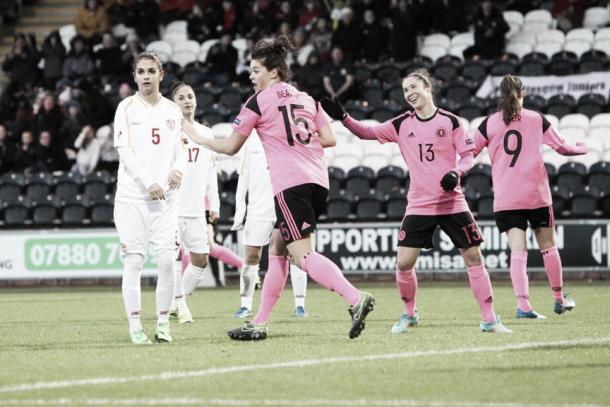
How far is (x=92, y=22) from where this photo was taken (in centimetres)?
2642

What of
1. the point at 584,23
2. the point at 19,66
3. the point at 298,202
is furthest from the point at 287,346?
the point at 19,66

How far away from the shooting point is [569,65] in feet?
71.1

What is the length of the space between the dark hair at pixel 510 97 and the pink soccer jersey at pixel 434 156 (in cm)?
144

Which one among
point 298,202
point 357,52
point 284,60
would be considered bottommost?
point 298,202

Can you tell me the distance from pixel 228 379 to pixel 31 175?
1625cm

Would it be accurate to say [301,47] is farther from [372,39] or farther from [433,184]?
[433,184]

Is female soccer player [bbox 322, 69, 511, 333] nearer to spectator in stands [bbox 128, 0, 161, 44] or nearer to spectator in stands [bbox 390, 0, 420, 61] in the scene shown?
spectator in stands [bbox 390, 0, 420, 61]

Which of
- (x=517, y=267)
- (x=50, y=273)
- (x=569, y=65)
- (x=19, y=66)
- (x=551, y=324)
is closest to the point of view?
(x=551, y=324)

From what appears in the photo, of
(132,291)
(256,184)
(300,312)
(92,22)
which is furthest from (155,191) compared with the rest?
(92,22)

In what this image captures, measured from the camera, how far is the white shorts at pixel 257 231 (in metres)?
11.4

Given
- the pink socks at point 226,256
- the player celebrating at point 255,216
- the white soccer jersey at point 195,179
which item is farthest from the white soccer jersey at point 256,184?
the pink socks at point 226,256

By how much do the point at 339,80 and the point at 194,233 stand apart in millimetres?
10957

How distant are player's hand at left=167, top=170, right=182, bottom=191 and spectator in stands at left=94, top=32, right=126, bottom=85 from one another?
1641 centimetres

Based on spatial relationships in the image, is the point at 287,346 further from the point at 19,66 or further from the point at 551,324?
the point at 19,66
